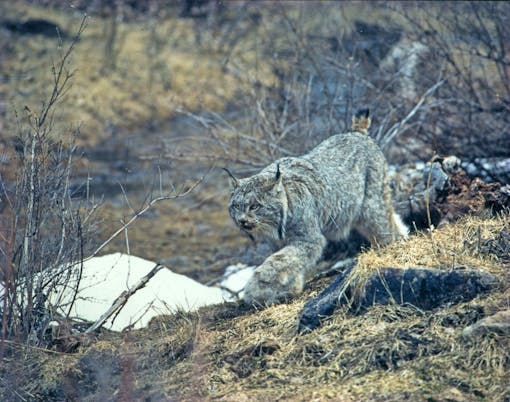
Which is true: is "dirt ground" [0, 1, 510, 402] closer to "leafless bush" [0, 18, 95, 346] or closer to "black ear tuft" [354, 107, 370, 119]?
"leafless bush" [0, 18, 95, 346]

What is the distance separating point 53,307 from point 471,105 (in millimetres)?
6030

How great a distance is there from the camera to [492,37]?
10.2 meters

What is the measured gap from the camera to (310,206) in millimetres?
6594

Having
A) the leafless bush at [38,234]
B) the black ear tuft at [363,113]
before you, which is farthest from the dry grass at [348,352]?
the black ear tuft at [363,113]

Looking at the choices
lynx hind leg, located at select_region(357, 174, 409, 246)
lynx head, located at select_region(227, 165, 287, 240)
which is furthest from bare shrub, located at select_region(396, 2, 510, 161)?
lynx head, located at select_region(227, 165, 287, 240)

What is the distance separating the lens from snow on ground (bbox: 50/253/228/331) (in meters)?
6.94

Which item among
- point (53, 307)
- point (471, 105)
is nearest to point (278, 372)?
point (53, 307)

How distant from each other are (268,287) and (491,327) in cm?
198

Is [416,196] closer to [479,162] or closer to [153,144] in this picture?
[479,162]

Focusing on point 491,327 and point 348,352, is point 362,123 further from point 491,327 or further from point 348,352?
point 491,327

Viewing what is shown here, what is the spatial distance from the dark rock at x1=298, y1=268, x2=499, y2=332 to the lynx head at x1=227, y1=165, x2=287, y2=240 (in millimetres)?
1030

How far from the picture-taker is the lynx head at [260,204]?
6.18 metres

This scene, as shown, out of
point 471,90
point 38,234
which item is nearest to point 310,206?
point 38,234

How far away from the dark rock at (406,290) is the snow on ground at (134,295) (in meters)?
1.64
